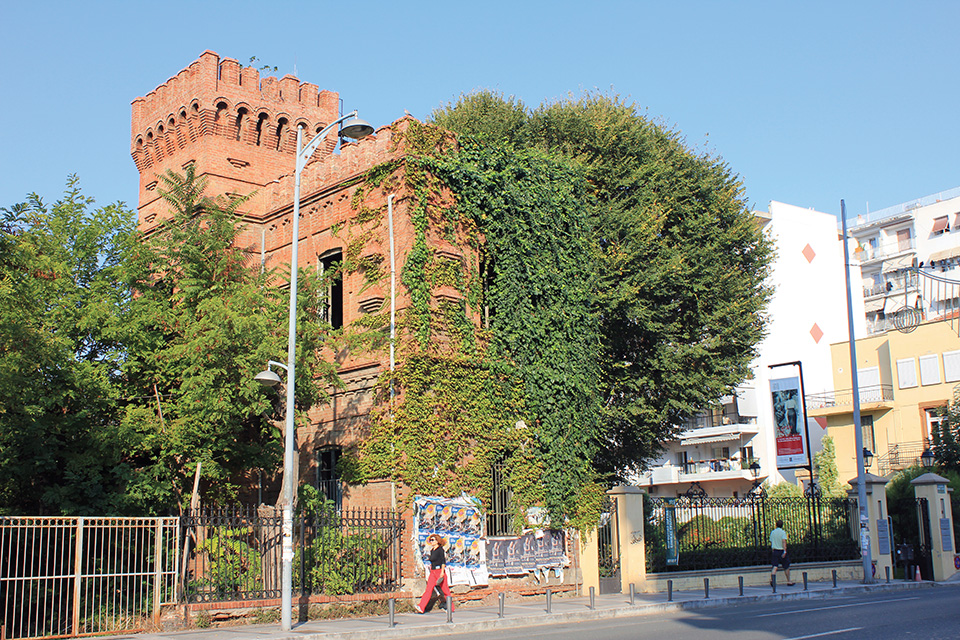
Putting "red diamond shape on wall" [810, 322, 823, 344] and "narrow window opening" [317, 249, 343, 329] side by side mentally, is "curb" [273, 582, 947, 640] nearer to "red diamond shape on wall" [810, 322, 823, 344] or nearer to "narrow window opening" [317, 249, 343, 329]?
"narrow window opening" [317, 249, 343, 329]

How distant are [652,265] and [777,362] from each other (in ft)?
108

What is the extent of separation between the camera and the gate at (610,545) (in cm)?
2192

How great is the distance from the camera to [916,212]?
Result: 63188mm

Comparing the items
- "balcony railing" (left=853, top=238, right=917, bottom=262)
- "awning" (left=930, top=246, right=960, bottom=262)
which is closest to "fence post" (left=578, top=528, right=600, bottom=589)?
"awning" (left=930, top=246, right=960, bottom=262)

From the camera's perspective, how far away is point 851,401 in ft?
153

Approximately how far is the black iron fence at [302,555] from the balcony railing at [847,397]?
112 ft

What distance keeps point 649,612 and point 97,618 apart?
10669 mm

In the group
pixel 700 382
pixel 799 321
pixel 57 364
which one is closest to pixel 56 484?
pixel 57 364

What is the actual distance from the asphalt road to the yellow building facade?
27.4m

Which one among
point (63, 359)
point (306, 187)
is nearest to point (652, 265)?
point (306, 187)

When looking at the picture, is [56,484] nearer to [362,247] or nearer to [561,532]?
[362,247]

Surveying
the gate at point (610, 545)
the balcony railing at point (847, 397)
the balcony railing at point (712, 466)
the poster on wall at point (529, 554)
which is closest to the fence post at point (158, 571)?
the poster on wall at point (529, 554)

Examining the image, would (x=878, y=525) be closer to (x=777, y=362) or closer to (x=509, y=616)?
(x=509, y=616)

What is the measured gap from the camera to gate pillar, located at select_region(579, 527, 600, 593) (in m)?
21.6
